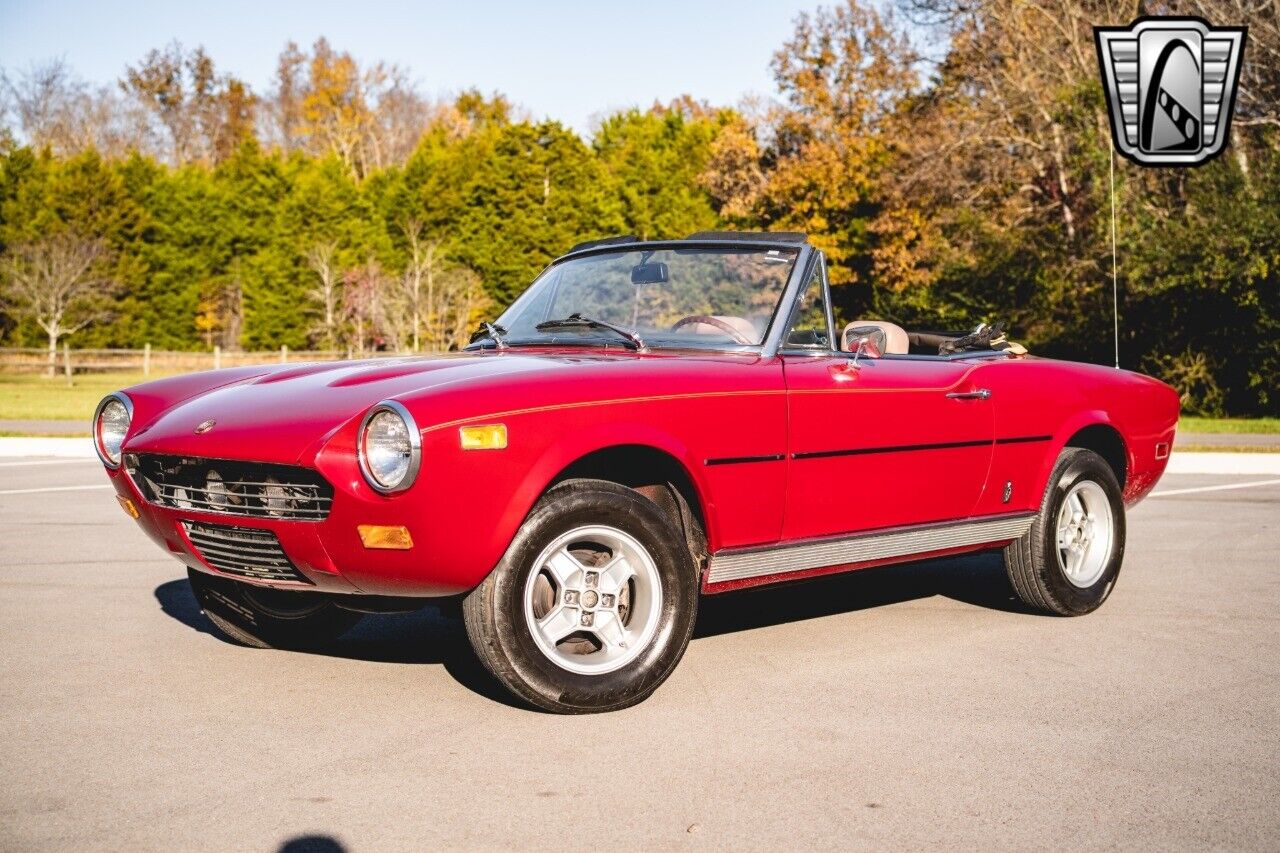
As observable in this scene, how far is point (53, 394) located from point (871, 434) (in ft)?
120

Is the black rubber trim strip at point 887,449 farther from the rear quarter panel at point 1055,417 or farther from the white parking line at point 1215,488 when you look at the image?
the white parking line at point 1215,488

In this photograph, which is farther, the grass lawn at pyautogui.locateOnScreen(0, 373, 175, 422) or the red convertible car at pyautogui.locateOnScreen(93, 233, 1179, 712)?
the grass lawn at pyautogui.locateOnScreen(0, 373, 175, 422)

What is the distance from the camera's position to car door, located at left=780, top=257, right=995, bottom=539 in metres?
5.12

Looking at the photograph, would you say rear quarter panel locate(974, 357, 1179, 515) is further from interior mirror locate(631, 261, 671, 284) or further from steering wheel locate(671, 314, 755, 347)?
interior mirror locate(631, 261, 671, 284)

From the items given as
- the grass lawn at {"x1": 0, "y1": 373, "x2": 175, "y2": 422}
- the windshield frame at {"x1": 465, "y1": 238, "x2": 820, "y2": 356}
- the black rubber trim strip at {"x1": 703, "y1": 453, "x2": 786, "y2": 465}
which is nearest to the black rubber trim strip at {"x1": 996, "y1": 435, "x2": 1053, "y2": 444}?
the windshield frame at {"x1": 465, "y1": 238, "x2": 820, "y2": 356}

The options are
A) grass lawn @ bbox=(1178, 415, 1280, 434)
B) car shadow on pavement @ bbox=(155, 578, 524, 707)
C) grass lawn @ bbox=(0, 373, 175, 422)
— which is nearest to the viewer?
car shadow on pavement @ bbox=(155, 578, 524, 707)

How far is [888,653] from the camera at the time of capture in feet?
18.1

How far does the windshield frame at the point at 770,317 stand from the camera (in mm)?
5328

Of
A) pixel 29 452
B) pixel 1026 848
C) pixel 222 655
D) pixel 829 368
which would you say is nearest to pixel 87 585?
pixel 222 655

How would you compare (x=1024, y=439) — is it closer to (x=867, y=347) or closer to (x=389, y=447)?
(x=867, y=347)

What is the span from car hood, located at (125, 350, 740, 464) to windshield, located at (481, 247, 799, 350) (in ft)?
1.27

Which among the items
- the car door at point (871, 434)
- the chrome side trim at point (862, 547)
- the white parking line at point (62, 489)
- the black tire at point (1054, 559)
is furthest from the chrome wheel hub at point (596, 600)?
the white parking line at point (62, 489)

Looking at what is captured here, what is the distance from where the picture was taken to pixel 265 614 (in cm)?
548

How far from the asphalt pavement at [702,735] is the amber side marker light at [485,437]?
0.92m
